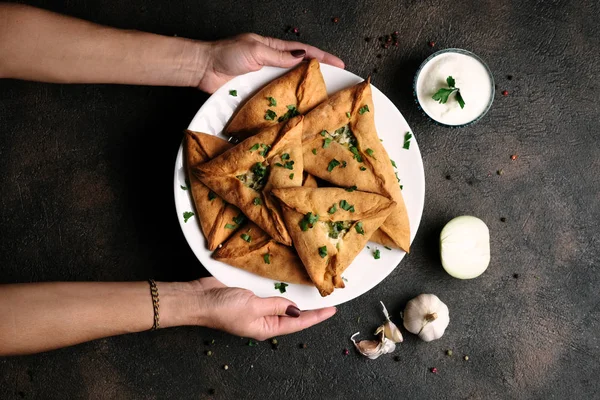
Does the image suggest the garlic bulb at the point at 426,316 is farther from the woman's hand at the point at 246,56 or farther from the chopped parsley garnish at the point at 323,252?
the woman's hand at the point at 246,56

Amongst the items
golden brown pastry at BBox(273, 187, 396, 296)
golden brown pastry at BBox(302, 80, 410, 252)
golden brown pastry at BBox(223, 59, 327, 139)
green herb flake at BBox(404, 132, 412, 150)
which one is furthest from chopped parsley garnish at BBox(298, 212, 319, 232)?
green herb flake at BBox(404, 132, 412, 150)

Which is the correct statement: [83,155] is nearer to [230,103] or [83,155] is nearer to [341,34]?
[230,103]

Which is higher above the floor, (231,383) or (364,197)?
(364,197)

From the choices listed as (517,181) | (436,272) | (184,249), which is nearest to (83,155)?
(184,249)

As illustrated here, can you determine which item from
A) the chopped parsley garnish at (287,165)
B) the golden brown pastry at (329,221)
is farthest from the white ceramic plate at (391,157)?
the chopped parsley garnish at (287,165)

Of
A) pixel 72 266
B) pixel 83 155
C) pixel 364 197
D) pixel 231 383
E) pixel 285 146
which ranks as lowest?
pixel 231 383

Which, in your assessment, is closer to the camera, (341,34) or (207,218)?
(207,218)

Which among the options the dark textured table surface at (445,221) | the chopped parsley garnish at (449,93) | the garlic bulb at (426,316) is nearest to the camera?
the chopped parsley garnish at (449,93)
